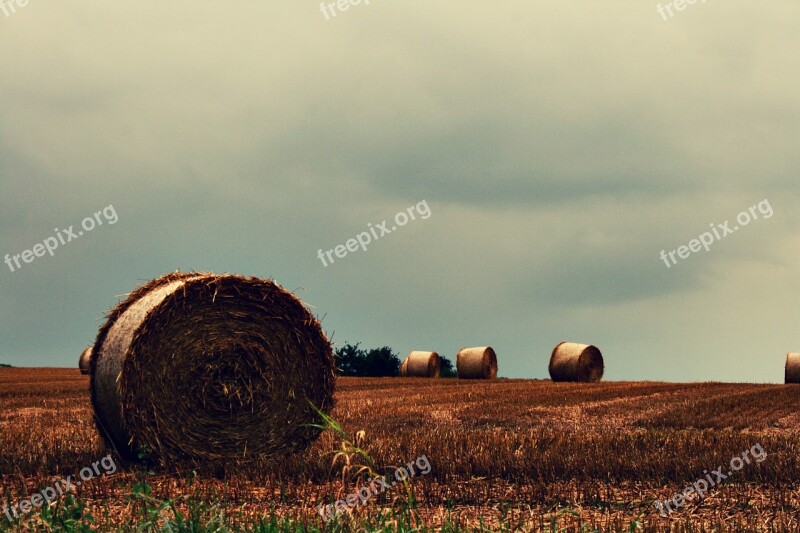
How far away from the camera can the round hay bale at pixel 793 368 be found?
3070 cm

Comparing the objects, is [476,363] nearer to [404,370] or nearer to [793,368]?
[404,370]

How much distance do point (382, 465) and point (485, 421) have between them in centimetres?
630

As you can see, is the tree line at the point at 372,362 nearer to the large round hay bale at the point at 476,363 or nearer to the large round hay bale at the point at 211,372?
the large round hay bale at the point at 476,363

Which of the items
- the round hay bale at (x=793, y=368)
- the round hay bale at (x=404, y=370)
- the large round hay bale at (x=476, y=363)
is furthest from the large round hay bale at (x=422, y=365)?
the round hay bale at (x=793, y=368)

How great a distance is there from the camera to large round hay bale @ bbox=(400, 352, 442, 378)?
3516cm

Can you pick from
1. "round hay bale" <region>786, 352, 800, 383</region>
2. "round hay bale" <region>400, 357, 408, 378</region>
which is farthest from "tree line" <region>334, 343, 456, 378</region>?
"round hay bale" <region>786, 352, 800, 383</region>

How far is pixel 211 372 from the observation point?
9.37 m

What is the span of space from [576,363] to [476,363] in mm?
4689

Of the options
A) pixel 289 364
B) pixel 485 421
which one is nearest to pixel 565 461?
pixel 289 364

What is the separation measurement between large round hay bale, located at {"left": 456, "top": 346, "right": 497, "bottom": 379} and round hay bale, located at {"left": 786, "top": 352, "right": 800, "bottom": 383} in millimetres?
10565

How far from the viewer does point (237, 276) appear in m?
9.49

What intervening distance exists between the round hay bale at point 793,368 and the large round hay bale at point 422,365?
13261mm

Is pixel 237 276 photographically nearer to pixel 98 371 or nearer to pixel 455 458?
pixel 98 371

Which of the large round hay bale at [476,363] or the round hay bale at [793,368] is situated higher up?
the large round hay bale at [476,363]
